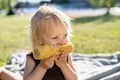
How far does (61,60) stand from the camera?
291 centimetres

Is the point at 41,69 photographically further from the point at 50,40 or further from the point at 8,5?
the point at 8,5

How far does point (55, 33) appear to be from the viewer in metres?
2.84

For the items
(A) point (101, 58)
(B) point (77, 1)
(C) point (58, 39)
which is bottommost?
(B) point (77, 1)

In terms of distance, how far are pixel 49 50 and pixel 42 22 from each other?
0.21 meters

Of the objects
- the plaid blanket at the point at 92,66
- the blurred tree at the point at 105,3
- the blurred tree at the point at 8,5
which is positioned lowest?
the blurred tree at the point at 8,5

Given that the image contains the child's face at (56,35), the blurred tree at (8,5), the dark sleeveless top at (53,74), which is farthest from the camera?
the blurred tree at (8,5)

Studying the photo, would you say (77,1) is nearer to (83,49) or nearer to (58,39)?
(83,49)

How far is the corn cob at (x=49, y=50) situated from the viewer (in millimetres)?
2859

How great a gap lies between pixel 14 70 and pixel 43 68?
1.83 metres

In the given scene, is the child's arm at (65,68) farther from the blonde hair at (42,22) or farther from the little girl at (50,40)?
the blonde hair at (42,22)

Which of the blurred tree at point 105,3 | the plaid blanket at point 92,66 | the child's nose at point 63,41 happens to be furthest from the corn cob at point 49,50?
the blurred tree at point 105,3

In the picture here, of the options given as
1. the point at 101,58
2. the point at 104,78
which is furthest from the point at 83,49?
the point at 104,78

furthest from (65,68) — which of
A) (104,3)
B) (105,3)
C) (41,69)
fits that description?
(104,3)

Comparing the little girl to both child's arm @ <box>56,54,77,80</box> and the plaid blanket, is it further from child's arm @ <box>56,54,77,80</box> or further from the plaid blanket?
the plaid blanket
